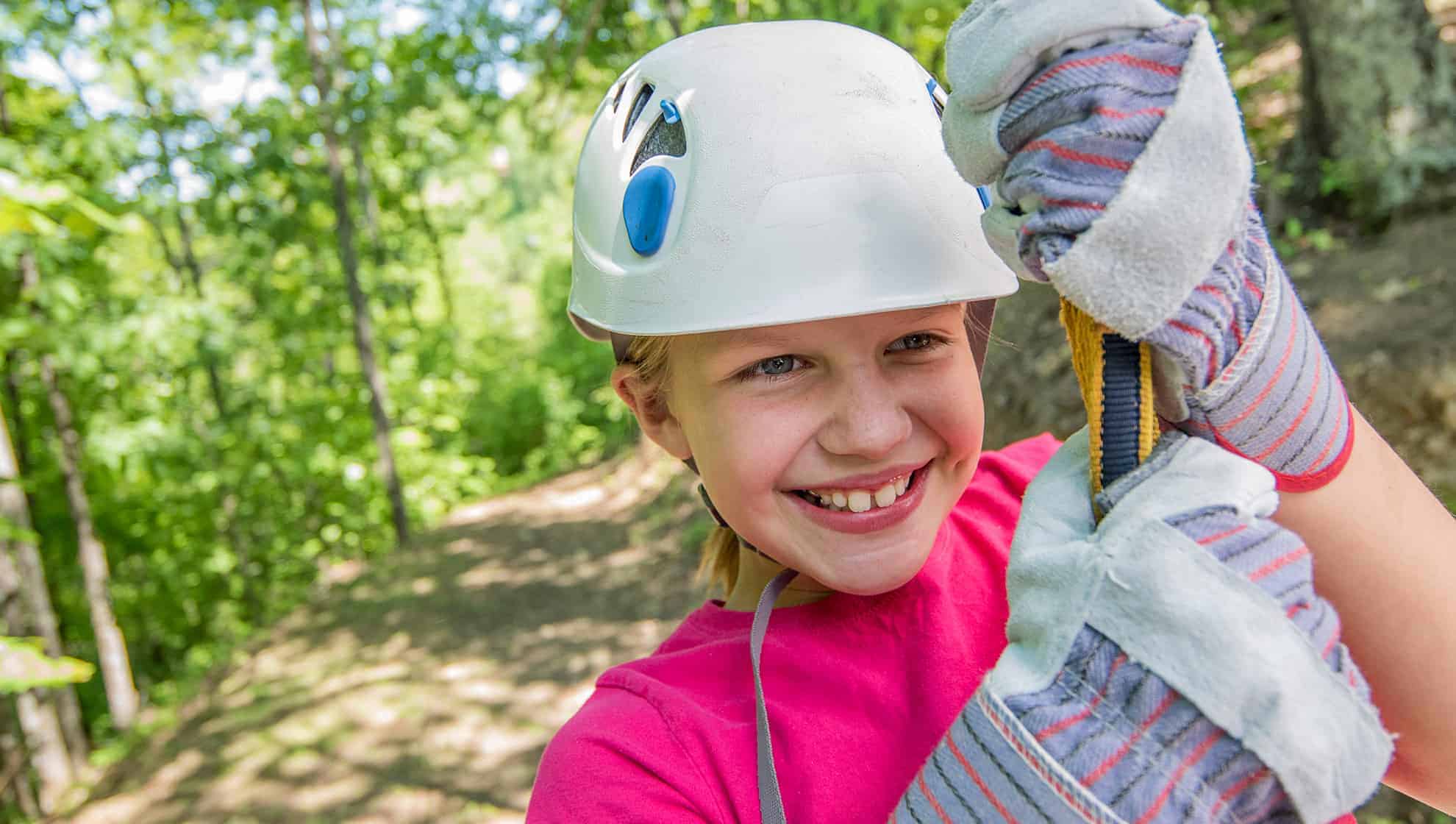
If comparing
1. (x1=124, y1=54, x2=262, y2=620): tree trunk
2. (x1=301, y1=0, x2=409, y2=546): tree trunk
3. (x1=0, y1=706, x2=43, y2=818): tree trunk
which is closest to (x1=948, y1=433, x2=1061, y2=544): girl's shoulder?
(x1=0, y1=706, x2=43, y2=818): tree trunk

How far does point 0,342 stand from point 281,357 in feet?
21.2

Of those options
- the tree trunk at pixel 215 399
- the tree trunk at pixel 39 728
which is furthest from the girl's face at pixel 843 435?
the tree trunk at pixel 215 399

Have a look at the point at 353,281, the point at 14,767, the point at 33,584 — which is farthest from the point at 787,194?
the point at 353,281

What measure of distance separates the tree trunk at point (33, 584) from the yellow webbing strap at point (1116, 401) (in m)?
7.46

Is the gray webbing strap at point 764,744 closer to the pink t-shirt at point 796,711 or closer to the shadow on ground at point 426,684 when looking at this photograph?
the pink t-shirt at point 796,711

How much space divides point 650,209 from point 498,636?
663 centimetres

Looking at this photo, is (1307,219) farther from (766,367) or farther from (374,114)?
(374,114)

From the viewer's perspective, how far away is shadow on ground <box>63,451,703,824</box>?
5.25 metres

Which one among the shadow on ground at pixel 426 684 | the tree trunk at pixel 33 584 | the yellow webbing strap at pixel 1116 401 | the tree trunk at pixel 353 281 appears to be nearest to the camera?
the yellow webbing strap at pixel 1116 401

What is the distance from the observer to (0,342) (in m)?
6.41

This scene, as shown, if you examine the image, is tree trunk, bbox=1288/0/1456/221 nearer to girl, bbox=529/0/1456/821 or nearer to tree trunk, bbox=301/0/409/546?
girl, bbox=529/0/1456/821

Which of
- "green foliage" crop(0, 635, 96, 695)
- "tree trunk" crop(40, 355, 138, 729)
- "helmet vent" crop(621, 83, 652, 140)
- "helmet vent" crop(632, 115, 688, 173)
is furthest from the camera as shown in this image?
"tree trunk" crop(40, 355, 138, 729)

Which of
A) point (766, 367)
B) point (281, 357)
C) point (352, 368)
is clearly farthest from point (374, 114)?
point (766, 367)

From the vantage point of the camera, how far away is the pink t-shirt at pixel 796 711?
3.75 feet
